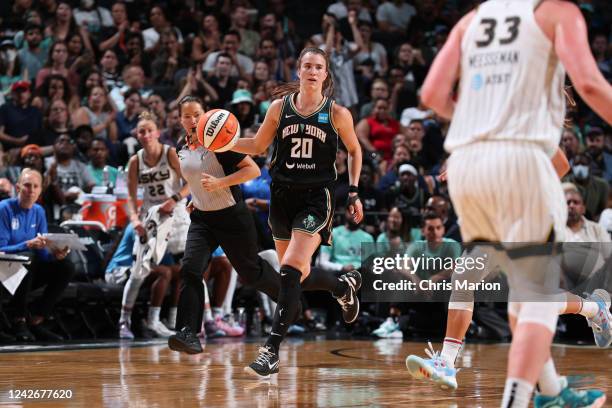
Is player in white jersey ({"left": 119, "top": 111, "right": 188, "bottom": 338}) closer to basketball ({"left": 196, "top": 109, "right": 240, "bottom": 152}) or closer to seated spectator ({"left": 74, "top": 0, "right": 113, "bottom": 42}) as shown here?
basketball ({"left": 196, "top": 109, "right": 240, "bottom": 152})

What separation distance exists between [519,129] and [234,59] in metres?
11.2

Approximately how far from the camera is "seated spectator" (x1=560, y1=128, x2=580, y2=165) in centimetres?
1323

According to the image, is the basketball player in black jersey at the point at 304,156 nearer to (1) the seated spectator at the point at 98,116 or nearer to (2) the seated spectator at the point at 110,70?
(1) the seated spectator at the point at 98,116

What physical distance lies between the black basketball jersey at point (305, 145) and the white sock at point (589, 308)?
190 cm

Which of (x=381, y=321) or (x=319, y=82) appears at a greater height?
(x=319, y=82)

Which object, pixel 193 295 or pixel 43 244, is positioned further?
pixel 43 244

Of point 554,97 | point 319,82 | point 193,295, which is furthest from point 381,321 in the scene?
point 554,97

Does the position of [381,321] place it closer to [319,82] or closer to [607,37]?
[319,82]

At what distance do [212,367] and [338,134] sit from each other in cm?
192

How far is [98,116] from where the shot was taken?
42.3 ft

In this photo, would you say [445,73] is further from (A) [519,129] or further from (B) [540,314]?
(B) [540,314]

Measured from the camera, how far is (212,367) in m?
7.13

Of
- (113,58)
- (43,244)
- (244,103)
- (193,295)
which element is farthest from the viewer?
(113,58)

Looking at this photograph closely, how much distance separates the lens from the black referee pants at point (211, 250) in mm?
7320
